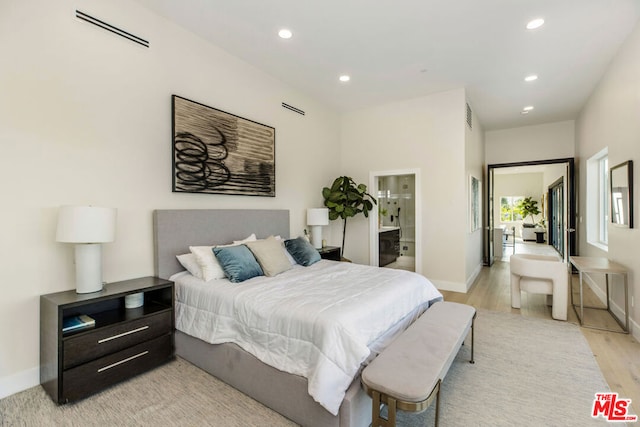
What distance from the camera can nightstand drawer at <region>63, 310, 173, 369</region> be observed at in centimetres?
212

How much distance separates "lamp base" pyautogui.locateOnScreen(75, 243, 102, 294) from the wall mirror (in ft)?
16.9

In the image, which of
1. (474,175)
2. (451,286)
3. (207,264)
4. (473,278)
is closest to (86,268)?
(207,264)

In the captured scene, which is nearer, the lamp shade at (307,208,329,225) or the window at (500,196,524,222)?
the lamp shade at (307,208,329,225)

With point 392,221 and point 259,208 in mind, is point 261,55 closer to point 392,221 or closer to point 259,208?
point 259,208

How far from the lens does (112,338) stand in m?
2.31

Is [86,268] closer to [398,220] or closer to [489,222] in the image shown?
[398,220]

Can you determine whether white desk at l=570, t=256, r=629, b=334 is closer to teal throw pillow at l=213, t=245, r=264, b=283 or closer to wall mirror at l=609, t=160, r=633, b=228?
wall mirror at l=609, t=160, r=633, b=228

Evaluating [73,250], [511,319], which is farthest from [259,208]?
[511,319]

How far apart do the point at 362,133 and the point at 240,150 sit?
9.23ft

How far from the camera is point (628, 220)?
129 inches

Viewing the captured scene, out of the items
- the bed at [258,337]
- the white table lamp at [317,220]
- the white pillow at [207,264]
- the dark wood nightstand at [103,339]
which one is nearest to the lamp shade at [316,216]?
the white table lamp at [317,220]

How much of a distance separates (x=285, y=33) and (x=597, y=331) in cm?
480

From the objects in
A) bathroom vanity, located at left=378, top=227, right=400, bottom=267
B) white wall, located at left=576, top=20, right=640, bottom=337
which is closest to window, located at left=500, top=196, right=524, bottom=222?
bathroom vanity, located at left=378, top=227, right=400, bottom=267

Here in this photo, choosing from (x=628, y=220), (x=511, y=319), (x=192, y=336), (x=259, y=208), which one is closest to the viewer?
(x=192, y=336)
